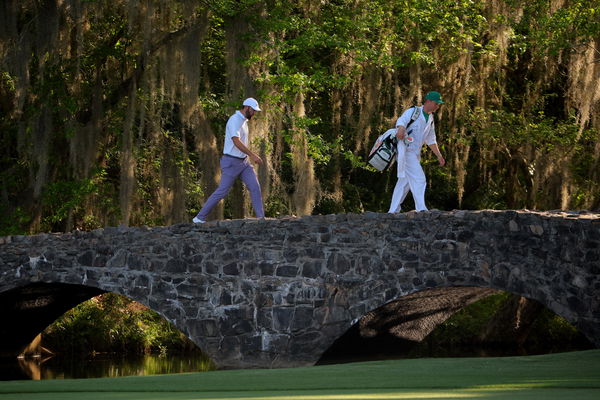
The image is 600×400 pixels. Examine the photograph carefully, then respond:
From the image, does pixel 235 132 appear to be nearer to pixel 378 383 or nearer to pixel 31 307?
pixel 378 383

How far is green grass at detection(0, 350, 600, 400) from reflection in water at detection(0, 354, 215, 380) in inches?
212

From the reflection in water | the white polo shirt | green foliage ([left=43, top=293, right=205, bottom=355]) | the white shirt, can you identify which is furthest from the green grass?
green foliage ([left=43, top=293, right=205, bottom=355])

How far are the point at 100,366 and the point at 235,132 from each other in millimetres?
6286

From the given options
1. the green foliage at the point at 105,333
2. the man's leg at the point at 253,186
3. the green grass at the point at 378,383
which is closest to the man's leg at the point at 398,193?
the man's leg at the point at 253,186

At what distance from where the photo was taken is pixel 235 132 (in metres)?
13.7

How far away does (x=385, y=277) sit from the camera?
13633 mm

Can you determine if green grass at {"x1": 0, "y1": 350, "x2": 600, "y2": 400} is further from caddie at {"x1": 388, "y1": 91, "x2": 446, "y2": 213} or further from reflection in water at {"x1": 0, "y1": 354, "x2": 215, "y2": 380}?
reflection in water at {"x1": 0, "y1": 354, "x2": 215, "y2": 380}

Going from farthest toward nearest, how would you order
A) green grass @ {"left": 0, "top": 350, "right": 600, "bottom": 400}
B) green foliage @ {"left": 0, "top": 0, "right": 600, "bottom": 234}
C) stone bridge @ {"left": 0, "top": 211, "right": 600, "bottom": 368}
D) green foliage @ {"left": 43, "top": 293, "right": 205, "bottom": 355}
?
1. green foliage @ {"left": 43, "top": 293, "right": 205, "bottom": 355}
2. green foliage @ {"left": 0, "top": 0, "right": 600, "bottom": 234}
3. stone bridge @ {"left": 0, "top": 211, "right": 600, "bottom": 368}
4. green grass @ {"left": 0, "top": 350, "right": 600, "bottom": 400}

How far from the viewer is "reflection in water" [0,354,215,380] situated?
659 inches

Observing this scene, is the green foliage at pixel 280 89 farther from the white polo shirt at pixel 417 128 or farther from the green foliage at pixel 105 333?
the white polo shirt at pixel 417 128

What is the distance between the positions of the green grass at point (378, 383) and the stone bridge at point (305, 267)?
1.34 meters

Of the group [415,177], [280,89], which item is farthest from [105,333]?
[415,177]

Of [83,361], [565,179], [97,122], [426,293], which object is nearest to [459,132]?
[565,179]

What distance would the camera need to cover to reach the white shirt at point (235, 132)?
13.7 metres
